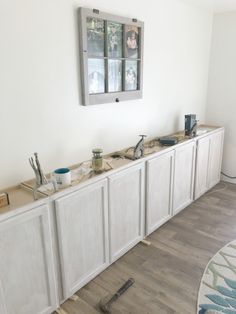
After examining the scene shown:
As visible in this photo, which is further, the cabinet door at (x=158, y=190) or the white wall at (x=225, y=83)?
the white wall at (x=225, y=83)

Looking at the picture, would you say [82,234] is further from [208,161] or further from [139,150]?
[208,161]

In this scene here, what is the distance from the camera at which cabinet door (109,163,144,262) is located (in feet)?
6.86

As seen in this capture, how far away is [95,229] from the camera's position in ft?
6.48

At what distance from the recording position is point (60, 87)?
1.94 metres

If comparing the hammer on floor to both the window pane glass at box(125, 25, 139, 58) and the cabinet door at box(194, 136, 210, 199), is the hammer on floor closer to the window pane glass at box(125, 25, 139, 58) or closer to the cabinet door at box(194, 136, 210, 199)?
the cabinet door at box(194, 136, 210, 199)

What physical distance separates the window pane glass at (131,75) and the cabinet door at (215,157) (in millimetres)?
1399

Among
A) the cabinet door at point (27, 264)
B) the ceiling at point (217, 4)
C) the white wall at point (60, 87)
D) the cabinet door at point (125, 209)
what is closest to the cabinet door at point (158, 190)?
the cabinet door at point (125, 209)

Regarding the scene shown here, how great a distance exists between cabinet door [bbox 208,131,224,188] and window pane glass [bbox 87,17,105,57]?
1931mm

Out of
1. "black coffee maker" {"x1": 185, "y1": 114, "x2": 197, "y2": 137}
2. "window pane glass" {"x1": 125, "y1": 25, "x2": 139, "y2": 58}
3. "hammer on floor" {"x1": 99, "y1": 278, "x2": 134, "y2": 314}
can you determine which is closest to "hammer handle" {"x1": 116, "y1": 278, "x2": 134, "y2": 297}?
"hammer on floor" {"x1": 99, "y1": 278, "x2": 134, "y2": 314}

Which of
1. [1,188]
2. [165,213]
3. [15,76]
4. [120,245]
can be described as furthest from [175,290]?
[15,76]

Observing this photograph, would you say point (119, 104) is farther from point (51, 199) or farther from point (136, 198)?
point (51, 199)

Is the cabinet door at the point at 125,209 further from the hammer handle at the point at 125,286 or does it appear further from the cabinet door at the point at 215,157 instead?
the cabinet door at the point at 215,157

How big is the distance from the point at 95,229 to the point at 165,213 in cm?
105

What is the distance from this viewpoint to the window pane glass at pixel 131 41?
2.34m
